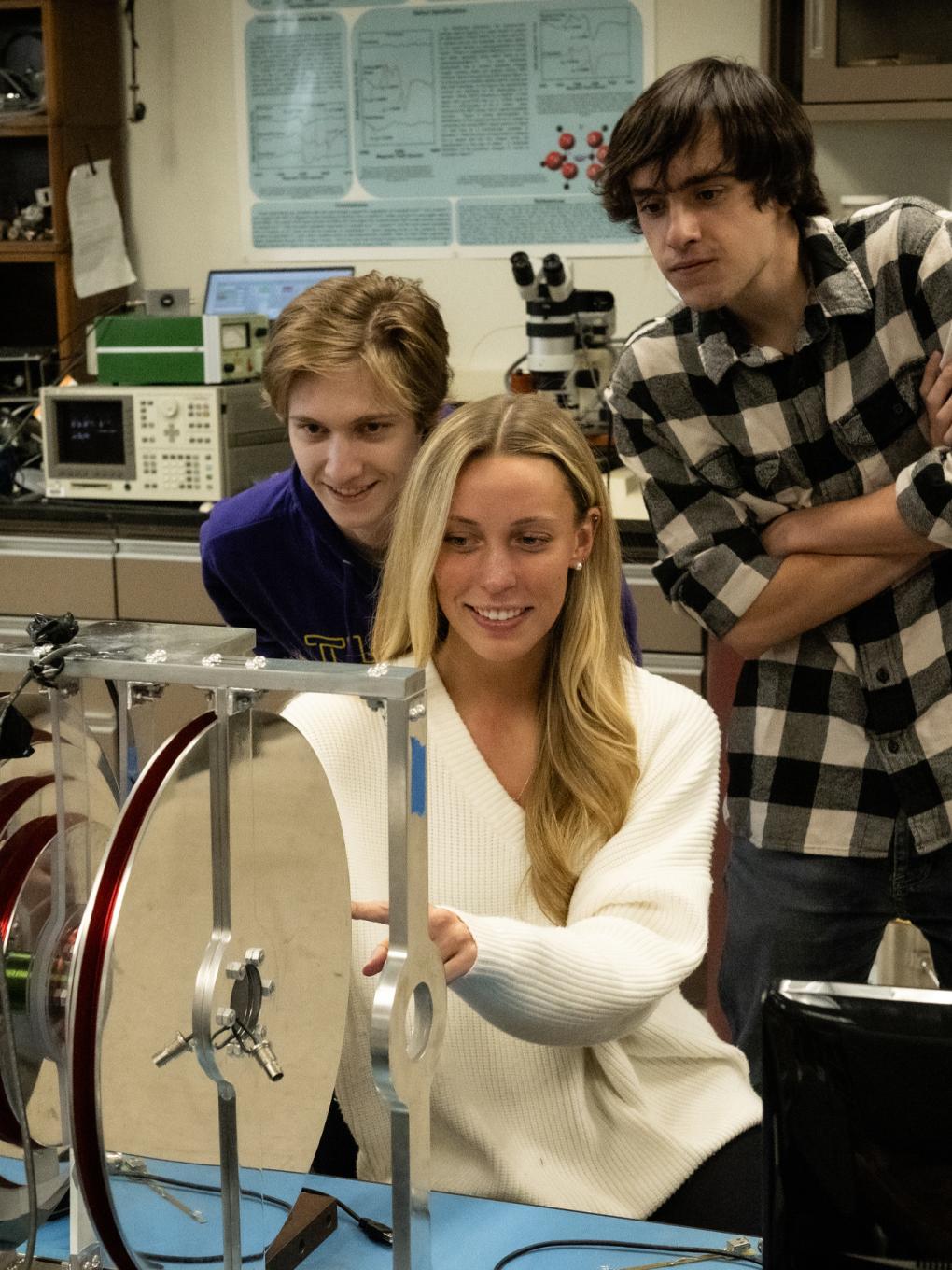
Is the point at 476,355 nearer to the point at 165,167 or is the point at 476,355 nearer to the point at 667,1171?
the point at 165,167

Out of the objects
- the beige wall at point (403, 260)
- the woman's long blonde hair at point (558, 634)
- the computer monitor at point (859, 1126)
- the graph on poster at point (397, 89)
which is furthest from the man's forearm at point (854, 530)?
the graph on poster at point (397, 89)

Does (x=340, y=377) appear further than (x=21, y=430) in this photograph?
No

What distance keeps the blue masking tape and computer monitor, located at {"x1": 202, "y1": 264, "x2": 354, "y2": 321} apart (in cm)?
281

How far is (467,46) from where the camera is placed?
343 centimetres

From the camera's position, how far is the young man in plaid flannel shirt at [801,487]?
1.53m

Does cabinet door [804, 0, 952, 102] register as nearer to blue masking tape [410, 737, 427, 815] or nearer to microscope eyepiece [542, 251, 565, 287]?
microscope eyepiece [542, 251, 565, 287]

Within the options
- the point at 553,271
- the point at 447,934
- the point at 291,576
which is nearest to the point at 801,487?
the point at 291,576

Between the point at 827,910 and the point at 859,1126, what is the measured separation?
1.09 metres

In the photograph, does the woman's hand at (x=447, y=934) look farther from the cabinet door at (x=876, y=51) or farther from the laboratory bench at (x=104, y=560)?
the cabinet door at (x=876, y=51)

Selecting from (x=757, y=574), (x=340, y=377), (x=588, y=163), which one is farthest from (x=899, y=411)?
(x=588, y=163)

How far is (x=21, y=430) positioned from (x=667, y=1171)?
8.37 ft

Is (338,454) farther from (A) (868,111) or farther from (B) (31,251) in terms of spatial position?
(B) (31,251)

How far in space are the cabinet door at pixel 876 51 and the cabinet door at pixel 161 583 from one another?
56.7 inches

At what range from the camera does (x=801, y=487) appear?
167 cm
